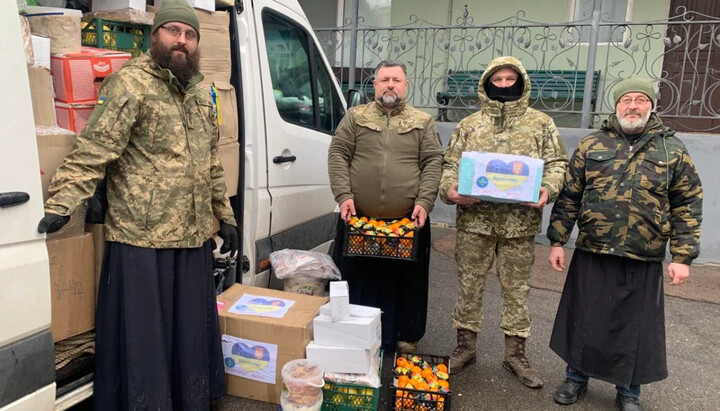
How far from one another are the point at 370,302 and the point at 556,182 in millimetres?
1372

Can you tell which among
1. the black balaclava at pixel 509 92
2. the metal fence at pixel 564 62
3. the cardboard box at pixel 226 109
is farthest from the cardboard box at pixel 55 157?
the metal fence at pixel 564 62

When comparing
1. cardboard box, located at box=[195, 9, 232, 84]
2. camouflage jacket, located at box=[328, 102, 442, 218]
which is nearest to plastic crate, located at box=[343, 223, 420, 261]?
camouflage jacket, located at box=[328, 102, 442, 218]

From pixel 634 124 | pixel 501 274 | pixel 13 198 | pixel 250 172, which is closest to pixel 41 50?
pixel 13 198

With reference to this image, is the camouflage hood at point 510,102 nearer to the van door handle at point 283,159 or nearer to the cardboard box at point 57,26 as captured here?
the van door handle at point 283,159

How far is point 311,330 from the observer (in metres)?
2.81

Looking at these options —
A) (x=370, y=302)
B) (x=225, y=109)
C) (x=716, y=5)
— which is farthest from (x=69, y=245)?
(x=716, y=5)

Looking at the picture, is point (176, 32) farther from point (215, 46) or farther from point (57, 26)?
point (215, 46)

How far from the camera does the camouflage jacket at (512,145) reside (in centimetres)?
305

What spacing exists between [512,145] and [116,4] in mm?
2163

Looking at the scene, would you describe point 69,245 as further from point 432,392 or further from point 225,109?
point 432,392

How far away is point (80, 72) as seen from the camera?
226 centimetres

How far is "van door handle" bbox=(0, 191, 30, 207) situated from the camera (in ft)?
5.66

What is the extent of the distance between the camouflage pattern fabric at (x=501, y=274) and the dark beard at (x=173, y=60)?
180 centimetres

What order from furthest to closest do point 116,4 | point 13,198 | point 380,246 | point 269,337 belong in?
point 380,246, point 269,337, point 116,4, point 13,198
